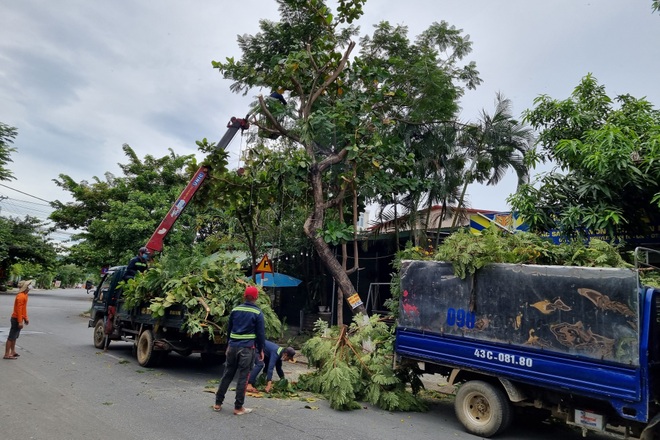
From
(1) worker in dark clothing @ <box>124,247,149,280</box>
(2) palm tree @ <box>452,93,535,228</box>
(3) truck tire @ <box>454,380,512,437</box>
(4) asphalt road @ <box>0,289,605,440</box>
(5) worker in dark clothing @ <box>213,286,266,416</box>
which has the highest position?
(2) palm tree @ <box>452,93,535,228</box>

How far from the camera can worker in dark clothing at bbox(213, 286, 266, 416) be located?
261 inches

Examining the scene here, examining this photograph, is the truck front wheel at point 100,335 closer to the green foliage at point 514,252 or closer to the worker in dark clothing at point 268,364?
the worker in dark clothing at point 268,364

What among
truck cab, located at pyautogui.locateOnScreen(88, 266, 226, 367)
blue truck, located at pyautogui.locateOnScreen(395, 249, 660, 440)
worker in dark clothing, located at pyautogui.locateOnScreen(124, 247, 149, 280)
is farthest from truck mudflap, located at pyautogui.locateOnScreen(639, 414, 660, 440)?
worker in dark clothing, located at pyautogui.locateOnScreen(124, 247, 149, 280)

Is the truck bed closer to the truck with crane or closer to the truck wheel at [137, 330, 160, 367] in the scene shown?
the truck with crane

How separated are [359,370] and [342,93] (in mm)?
7451

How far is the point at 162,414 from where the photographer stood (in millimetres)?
6434

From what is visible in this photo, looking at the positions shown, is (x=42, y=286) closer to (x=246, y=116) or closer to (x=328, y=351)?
(x=246, y=116)

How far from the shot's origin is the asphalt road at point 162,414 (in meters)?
5.70

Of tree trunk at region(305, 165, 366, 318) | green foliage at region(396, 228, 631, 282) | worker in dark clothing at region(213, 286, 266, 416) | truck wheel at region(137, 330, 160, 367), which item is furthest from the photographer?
tree trunk at region(305, 165, 366, 318)

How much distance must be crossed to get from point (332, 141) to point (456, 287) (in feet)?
21.8

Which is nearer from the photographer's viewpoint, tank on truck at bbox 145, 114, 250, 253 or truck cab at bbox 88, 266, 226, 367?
truck cab at bbox 88, 266, 226, 367

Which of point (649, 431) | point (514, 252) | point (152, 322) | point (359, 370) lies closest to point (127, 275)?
point (152, 322)

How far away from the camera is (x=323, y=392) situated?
8.09 metres

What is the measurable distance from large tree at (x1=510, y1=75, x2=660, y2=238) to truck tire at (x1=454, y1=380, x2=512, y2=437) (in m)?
4.08
